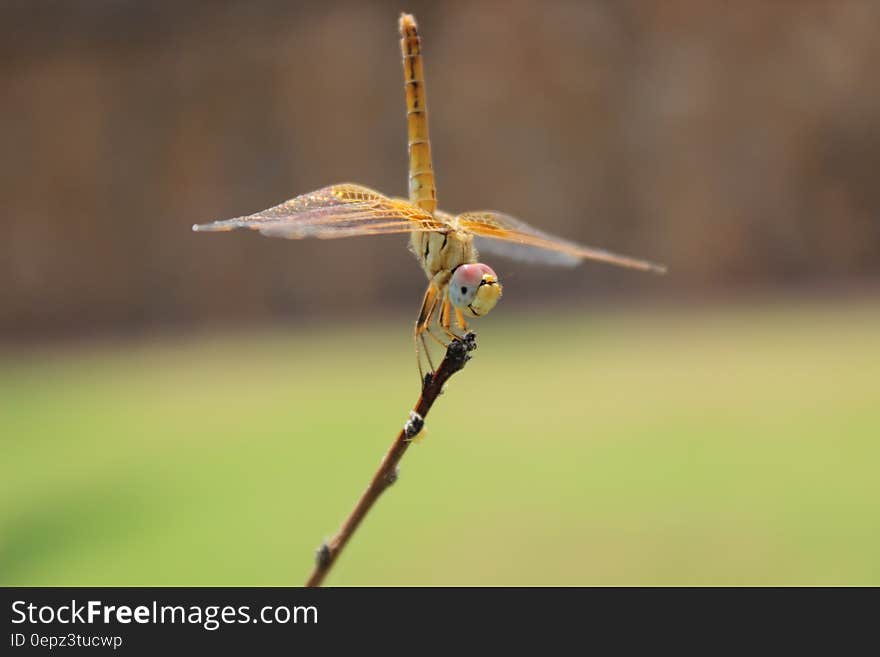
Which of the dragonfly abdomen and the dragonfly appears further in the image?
the dragonfly abdomen

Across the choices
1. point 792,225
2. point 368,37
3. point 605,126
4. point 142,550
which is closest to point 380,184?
point 368,37

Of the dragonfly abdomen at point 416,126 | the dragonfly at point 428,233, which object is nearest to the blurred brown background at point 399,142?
the dragonfly abdomen at point 416,126

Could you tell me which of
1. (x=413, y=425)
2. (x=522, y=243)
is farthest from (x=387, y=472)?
(x=522, y=243)

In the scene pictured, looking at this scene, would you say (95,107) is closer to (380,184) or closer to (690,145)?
(380,184)

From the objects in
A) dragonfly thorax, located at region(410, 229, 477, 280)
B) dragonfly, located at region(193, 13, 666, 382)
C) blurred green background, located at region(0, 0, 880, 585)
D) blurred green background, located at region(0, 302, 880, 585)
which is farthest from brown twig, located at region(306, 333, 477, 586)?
blurred green background, located at region(0, 0, 880, 585)

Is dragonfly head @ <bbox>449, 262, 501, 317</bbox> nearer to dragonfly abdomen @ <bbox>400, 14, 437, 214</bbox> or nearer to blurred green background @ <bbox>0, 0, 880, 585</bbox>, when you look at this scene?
dragonfly abdomen @ <bbox>400, 14, 437, 214</bbox>

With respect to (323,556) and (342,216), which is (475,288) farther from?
(323,556)
